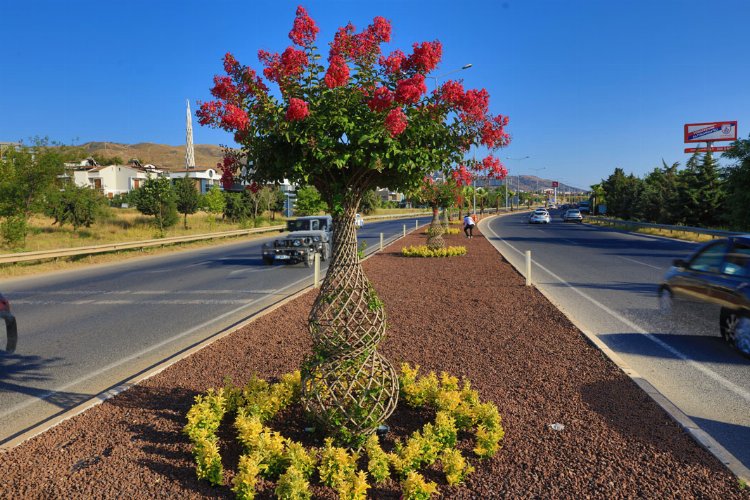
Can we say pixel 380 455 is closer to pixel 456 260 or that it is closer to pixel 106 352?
pixel 106 352

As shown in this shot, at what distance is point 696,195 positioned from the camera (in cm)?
3481

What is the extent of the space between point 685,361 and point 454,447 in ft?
13.1

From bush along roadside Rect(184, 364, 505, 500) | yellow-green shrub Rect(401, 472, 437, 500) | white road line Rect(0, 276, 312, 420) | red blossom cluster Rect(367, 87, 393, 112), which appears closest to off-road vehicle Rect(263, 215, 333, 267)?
white road line Rect(0, 276, 312, 420)

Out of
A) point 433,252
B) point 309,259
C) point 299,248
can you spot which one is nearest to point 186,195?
point 299,248

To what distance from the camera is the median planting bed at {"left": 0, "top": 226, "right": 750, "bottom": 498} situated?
329cm

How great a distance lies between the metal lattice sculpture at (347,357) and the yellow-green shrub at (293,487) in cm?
62

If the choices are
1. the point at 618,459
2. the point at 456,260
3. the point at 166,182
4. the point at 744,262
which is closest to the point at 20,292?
the point at 456,260

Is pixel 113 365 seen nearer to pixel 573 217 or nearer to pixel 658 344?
pixel 658 344

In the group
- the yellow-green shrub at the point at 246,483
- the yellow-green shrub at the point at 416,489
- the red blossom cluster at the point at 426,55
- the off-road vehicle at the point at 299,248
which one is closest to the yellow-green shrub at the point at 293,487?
the yellow-green shrub at the point at 246,483

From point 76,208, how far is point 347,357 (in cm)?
3756

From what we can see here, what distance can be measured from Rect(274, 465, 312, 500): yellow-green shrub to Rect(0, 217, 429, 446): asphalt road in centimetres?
261

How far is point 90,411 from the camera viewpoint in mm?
4625

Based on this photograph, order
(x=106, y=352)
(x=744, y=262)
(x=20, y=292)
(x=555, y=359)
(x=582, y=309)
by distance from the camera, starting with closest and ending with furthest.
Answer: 1. (x=555, y=359)
2. (x=744, y=262)
3. (x=106, y=352)
4. (x=582, y=309)
5. (x=20, y=292)

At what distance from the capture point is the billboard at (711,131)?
5450 cm
